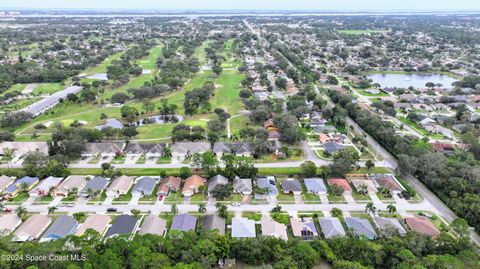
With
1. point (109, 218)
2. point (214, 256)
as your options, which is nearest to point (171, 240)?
point (214, 256)

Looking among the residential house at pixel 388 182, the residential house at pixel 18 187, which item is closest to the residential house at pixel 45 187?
the residential house at pixel 18 187

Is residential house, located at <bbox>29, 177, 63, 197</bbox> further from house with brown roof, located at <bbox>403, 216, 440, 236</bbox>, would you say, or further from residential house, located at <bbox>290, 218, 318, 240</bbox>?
house with brown roof, located at <bbox>403, 216, 440, 236</bbox>

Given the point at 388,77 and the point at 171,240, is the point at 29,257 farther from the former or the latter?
the point at 388,77

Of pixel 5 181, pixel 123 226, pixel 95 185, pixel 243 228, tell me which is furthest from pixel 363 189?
pixel 5 181

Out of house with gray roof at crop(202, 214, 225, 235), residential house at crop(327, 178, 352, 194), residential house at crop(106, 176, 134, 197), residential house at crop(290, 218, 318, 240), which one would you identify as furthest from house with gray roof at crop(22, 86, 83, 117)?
residential house at crop(327, 178, 352, 194)

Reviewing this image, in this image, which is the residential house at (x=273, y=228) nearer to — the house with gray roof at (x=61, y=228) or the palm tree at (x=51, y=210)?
the house with gray roof at (x=61, y=228)
